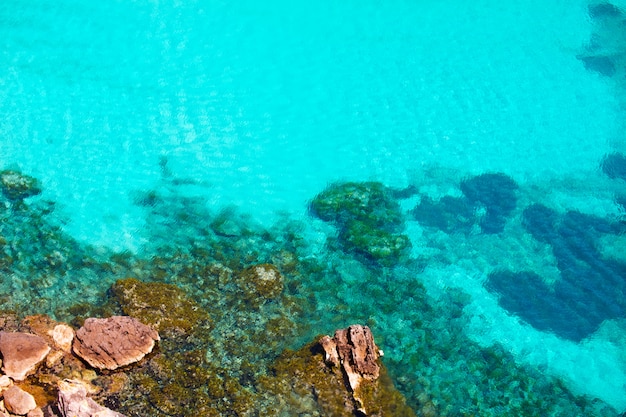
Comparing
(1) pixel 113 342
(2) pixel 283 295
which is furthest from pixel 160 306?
(2) pixel 283 295

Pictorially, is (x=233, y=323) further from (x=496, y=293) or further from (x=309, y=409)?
(x=496, y=293)

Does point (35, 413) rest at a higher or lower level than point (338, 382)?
higher

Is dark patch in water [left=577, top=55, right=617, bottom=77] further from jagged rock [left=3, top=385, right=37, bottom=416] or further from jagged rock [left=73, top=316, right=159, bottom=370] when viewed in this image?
jagged rock [left=3, top=385, right=37, bottom=416]

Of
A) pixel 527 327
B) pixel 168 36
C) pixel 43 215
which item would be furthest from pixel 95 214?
pixel 527 327

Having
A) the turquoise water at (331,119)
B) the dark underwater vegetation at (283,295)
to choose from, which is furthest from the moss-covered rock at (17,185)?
the turquoise water at (331,119)

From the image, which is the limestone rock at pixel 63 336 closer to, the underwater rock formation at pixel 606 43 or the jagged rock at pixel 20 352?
the jagged rock at pixel 20 352

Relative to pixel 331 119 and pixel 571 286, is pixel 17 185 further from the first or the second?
pixel 571 286
